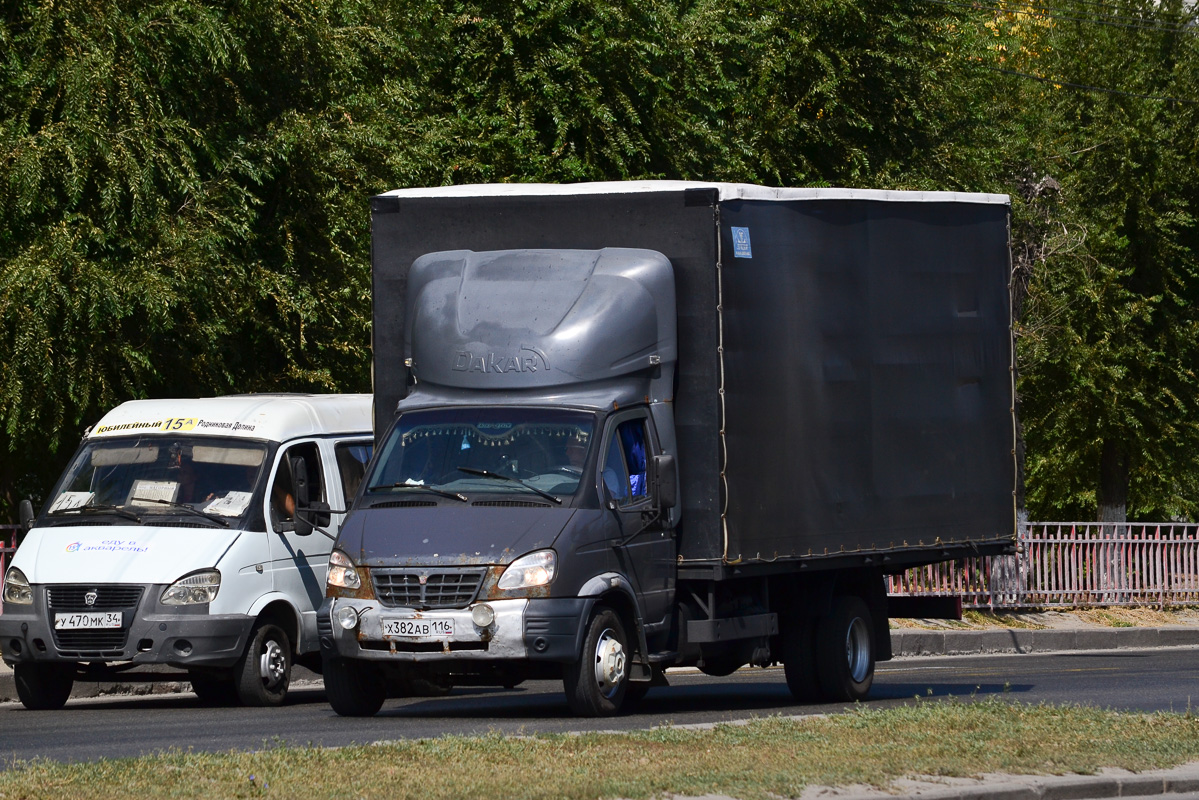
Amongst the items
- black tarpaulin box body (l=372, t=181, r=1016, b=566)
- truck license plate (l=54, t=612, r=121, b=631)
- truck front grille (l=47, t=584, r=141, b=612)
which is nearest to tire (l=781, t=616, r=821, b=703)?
black tarpaulin box body (l=372, t=181, r=1016, b=566)

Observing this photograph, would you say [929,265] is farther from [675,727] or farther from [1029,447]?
[1029,447]

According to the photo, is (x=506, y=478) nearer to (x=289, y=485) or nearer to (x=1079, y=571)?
(x=289, y=485)

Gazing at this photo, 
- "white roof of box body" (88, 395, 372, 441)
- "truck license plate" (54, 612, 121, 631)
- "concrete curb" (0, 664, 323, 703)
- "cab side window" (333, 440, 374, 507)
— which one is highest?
"white roof of box body" (88, 395, 372, 441)

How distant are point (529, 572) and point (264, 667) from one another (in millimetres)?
3550

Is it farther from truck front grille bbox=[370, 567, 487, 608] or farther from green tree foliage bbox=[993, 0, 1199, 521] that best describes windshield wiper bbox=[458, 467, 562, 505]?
green tree foliage bbox=[993, 0, 1199, 521]

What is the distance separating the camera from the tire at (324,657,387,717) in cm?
1251

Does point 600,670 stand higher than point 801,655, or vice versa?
point 600,670

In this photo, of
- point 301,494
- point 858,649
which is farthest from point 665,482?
point 858,649

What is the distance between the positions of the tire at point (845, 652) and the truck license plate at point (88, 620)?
5199 mm

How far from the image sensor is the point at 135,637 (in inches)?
523

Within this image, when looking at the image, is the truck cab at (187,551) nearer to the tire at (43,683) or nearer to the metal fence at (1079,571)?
the tire at (43,683)

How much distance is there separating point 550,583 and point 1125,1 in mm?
27574

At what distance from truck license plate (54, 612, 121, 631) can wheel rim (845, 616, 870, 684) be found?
215 inches

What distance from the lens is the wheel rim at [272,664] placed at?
14.1 metres
